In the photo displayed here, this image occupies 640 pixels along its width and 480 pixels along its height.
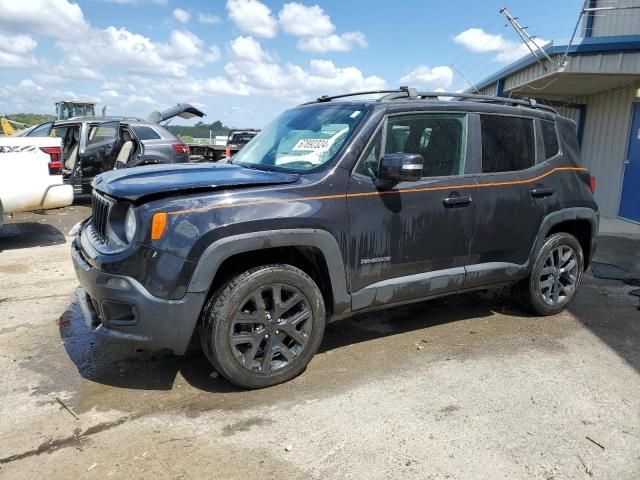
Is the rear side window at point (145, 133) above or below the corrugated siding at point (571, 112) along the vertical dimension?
below

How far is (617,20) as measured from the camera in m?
10.5

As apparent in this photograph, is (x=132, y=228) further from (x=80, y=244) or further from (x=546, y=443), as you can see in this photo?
(x=546, y=443)

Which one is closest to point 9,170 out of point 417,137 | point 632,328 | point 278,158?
point 278,158

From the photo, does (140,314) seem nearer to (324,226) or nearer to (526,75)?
(324,226)

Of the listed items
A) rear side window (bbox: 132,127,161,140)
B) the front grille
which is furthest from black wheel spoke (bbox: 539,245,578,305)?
rear side window (bbox: 132,127,161,140)

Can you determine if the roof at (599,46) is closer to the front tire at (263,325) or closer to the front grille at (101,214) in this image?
the front tire at (263,325)

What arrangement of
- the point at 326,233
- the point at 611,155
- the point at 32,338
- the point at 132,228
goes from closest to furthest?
the point at 132,228 → the point at 326,233 → the point at 32,338 → the point at 611,155

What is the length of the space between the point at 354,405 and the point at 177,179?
1814mm

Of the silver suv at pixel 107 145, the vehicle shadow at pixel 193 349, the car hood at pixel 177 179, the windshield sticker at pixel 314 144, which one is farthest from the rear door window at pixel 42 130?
the windshield sticker at pixel 314 144

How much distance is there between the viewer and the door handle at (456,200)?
13.0 feet

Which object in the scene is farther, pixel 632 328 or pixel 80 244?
pixel 632 328

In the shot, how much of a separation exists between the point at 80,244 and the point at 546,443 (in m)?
3.24

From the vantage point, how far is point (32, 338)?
166 inches

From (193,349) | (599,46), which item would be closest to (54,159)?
(193,349)
